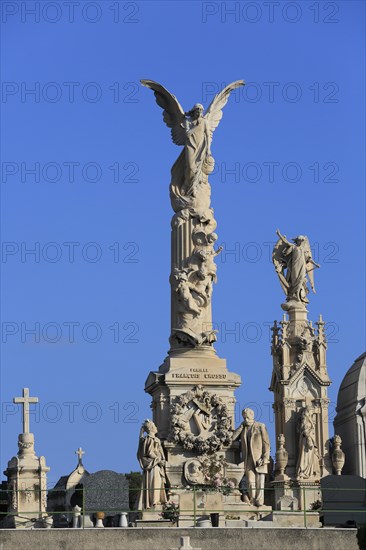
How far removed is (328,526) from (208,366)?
6.99 m

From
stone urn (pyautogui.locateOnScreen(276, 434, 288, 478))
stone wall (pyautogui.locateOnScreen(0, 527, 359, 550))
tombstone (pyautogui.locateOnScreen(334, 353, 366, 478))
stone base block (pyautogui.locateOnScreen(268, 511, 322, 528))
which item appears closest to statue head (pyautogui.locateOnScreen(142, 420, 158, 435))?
stone base block (pyautogui.locateOnScreen(268, 511, 322, 528))

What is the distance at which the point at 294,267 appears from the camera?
195 ft

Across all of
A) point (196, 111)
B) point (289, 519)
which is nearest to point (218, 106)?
point (196, 111)

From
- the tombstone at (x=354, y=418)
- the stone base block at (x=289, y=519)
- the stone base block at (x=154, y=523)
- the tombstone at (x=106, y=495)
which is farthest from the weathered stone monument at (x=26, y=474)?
the tombstone at (x=354, y=418)

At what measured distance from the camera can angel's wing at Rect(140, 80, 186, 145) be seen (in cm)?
5578

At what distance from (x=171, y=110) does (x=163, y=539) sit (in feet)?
50.8

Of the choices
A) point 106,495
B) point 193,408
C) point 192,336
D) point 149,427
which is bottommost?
point 106,495

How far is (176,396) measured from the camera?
52781 mm

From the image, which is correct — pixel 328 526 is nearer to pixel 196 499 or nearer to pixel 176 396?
pixel 196 499

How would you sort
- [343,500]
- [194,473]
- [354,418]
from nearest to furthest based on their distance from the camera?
[194,473] < [343,500] < [354,418]

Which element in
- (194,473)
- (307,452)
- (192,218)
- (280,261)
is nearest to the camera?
(194,473)

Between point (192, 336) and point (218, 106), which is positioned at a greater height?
point (218, 106)

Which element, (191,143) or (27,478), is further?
(27,478)

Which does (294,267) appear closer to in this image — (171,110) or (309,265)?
(309,265)
